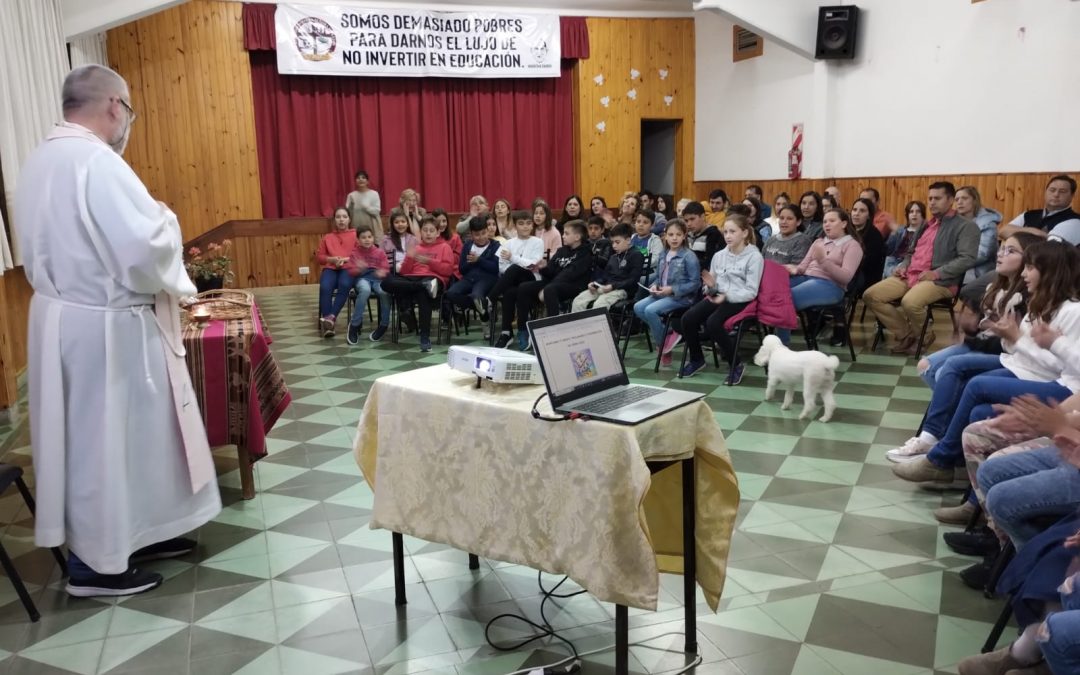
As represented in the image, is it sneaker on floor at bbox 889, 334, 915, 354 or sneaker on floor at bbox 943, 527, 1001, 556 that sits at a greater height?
sneaker on floor at bbox 889, 334, 915, 354

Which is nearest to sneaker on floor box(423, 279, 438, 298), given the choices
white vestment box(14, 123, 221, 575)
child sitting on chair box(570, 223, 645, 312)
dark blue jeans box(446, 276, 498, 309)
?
dark blue jeans box(446, 276, 498, 309)

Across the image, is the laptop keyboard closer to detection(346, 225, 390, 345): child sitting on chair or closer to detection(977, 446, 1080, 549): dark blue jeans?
detection(977, 446, 1080, 549): dark blue jeans

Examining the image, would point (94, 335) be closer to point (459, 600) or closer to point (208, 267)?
point (459, 600)

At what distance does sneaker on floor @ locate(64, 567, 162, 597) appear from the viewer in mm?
2801

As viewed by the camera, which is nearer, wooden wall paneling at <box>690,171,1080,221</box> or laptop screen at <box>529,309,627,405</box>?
laptop screen at <box>529,309,627,405</box>

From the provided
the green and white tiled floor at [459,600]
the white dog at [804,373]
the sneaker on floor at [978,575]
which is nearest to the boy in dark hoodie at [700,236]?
the white dog at [804,373]

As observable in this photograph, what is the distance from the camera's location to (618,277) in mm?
6387

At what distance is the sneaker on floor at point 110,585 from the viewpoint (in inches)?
110

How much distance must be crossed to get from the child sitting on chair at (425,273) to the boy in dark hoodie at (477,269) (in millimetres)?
130

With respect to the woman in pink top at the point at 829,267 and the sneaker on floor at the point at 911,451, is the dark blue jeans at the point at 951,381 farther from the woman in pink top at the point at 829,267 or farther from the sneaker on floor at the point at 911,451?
the woman in pink top at the point at 829,267

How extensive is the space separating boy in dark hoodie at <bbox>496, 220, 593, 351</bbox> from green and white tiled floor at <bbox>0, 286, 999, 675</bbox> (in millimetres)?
2811

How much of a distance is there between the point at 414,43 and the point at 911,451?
9143 mm

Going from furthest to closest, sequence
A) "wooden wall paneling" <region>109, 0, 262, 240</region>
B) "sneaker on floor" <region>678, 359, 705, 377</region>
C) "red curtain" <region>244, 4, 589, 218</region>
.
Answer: "red curtain" <region>244, 4, 589, 218</region> → "wooden wall paneling" <region>109, 0, 262, 240</region> → "sneaker on floor" <region>678, 359, 705, 377</region>

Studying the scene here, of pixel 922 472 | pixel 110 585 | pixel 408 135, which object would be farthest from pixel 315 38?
pixel 922 472
